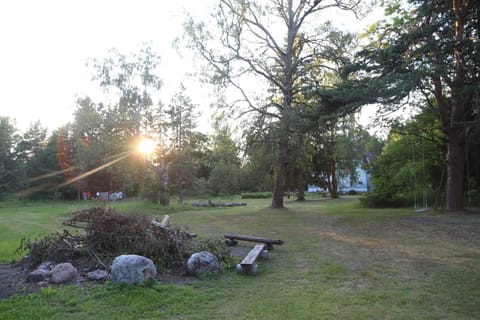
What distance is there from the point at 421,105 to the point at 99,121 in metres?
21.8

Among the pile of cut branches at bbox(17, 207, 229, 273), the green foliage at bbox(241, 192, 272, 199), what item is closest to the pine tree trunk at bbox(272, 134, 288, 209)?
the pile of cut branches at bbox(17, 207, 229, 273)

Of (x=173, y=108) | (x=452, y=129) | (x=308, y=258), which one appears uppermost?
(x=173, y=108)

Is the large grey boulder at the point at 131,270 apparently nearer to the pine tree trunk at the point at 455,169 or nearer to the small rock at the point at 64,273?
the small rock at the point at 64,273

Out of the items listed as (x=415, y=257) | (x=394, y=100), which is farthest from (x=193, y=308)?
(x=394, y=100)

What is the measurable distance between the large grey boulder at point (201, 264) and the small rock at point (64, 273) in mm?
1764

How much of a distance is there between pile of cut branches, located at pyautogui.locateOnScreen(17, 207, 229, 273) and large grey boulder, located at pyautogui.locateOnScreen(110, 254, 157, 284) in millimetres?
777

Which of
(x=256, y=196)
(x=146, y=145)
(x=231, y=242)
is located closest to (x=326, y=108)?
(x=231, y=242)

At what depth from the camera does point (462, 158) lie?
16312 millimetres

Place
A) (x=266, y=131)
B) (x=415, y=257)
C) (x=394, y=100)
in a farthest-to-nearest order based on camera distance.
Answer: (x=266, y=131) < (x=394, y=100) < (x=415, y=257)

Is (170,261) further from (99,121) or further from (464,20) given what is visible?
(99,121)

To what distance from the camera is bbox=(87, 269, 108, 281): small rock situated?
557 centimetres

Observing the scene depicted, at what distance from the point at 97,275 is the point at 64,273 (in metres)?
0.47

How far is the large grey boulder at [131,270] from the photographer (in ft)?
17.1

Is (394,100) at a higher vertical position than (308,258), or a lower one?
higher
